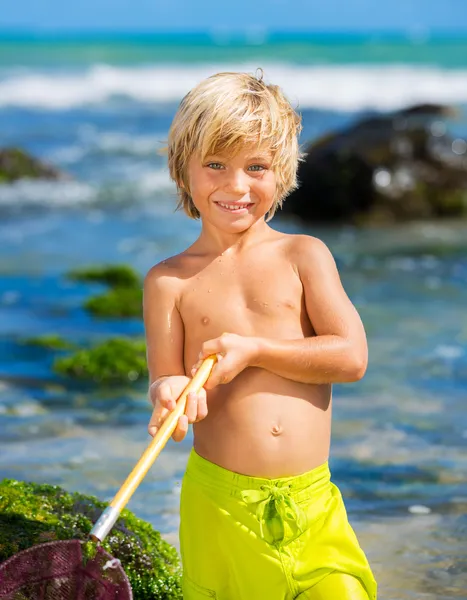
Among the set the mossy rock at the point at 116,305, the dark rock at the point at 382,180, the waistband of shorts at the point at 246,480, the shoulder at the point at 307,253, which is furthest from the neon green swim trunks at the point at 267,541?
the dark rock at the point at 382,180

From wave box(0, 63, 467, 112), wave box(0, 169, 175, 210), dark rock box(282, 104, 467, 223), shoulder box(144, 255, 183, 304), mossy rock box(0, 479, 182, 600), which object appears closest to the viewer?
shoulder box(144, 255, 183, 304)

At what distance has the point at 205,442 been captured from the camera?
3078 millimetres

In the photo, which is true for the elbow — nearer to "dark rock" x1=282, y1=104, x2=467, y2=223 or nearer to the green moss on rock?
the green moss on rock

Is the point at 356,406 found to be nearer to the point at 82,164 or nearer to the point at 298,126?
the point at 298,126

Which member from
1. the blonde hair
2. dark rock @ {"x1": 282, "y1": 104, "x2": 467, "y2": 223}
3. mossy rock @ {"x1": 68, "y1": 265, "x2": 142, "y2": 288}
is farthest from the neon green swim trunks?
dark rock @ {"x1": 282, "y1": 104, "x2": 467, "y2": 223}

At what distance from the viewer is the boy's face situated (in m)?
3.01

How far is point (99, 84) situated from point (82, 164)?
1476 cm

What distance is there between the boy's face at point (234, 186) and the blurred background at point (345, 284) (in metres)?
0.52

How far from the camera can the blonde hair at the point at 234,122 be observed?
2947mm

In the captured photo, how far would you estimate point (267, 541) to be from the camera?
Result: 2928 millimetres

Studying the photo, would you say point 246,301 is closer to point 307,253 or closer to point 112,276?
point 307,253

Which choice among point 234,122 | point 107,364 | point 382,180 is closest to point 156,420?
point 234,122

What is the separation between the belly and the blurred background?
97 cm

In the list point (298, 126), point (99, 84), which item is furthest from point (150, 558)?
point (99, 84)
